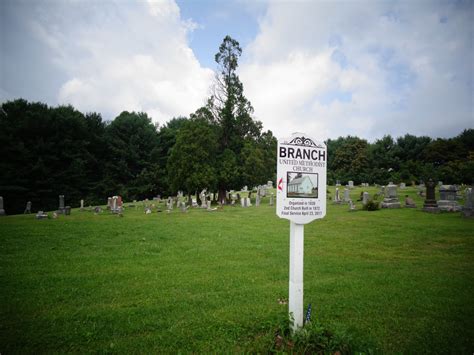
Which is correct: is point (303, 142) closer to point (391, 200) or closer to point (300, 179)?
point (300, 179)

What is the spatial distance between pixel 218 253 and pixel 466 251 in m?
7.35

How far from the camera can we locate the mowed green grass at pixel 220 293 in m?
3.37

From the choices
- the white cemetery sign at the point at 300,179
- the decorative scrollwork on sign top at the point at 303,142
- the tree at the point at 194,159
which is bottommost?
the white cemetery sign at the point at 300,179

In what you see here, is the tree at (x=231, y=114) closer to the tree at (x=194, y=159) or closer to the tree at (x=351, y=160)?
the tree at (x=194, y=159)

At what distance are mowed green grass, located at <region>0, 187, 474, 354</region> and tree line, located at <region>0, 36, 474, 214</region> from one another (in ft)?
54.6

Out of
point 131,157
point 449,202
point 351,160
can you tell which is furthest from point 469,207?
point 131,157

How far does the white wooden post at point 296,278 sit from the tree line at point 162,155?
20.7m

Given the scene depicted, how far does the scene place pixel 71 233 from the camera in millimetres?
10969

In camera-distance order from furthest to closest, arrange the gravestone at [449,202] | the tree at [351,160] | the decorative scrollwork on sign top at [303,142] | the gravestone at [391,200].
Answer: the tree at [351,160] → the gravestone at [391,200] → the gravestone at [449,202] → the decorative scrollwork on sign top at [303,142]

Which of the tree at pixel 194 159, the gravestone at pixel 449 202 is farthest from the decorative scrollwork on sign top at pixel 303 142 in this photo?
the tree at pixel 194 159

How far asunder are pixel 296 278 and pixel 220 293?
1920 mm

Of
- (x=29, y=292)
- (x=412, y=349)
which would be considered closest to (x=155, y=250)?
(x=29, y=292)

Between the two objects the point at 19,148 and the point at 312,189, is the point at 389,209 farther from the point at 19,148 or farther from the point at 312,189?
→ the point at 19,148

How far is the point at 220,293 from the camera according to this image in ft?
15.6
